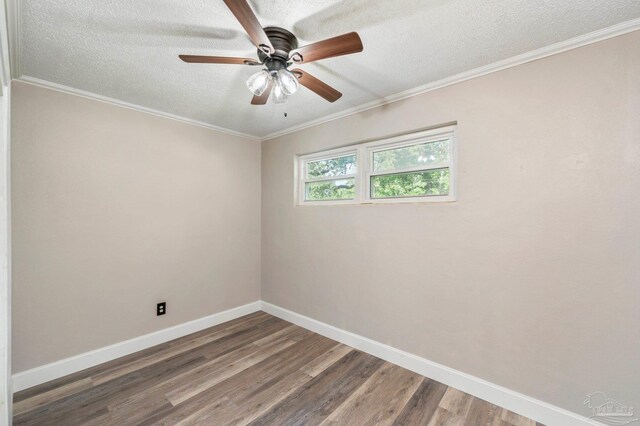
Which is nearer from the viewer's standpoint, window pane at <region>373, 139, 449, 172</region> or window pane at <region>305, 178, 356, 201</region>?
window pane at <region>373, 139, 449, 172</region>

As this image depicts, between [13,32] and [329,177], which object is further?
[329,177]

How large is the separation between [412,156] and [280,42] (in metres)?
1.46

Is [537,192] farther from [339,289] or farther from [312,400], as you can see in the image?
[312,400]

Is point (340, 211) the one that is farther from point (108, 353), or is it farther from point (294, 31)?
point (108, 353)

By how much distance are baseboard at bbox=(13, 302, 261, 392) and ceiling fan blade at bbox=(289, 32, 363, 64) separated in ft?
9.49

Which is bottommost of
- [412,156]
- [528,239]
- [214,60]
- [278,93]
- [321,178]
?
[528,239]

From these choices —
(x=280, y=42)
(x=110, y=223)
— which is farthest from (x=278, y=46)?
(x=110, y=223)

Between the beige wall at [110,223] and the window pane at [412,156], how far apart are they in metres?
1.86

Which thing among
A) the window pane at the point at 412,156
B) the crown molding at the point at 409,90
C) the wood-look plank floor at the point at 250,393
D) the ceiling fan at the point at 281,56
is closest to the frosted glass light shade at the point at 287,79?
the ceiling fan at the point at 281,56

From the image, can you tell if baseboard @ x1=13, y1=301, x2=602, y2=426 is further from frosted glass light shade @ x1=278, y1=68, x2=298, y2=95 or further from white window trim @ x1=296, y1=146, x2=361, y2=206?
frosted glass light shade @ x1=278, y1=68, x2=298, y2=95

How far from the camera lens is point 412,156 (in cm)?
243

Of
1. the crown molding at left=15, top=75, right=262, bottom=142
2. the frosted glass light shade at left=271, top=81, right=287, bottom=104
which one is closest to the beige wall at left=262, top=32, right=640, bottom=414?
the frosted glass light shade at left=271, top=81, right=287, bottom=104

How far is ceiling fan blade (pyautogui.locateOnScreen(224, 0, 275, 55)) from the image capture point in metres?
1.12

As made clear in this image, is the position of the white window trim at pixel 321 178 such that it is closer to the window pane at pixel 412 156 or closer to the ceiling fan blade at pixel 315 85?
the window pane at pixel 412 156
